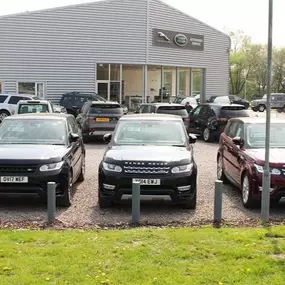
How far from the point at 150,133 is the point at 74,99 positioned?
21.1 meters

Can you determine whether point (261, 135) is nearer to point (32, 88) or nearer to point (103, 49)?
point (32, 88)

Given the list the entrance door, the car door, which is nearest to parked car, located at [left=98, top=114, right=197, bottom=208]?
the car door

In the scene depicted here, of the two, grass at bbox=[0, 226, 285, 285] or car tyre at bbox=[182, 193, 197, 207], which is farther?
car tyre at bbox=[182, 193, 197, 207]

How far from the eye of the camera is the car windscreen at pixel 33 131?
8.86m

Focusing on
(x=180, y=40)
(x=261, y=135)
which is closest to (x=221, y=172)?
(x=261, y=135)

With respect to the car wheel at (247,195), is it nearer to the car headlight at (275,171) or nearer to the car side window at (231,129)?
the car headlight at (275,171)

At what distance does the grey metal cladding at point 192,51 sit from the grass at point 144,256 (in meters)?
29.0

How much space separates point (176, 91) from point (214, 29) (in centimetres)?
568

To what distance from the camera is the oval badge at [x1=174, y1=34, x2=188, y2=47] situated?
35.4 m

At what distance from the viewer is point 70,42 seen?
32156 millimetres

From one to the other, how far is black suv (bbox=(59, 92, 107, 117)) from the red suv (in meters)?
18.7

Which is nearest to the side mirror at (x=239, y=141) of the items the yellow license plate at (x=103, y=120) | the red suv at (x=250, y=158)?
the red suv at (x=250, y=158)

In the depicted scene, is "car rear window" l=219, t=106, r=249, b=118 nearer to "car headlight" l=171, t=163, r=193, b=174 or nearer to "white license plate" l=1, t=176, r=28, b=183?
"car headlight" l=171, t=163, r=193, b=174

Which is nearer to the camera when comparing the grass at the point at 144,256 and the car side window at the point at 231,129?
the grass at the point at 144,256
